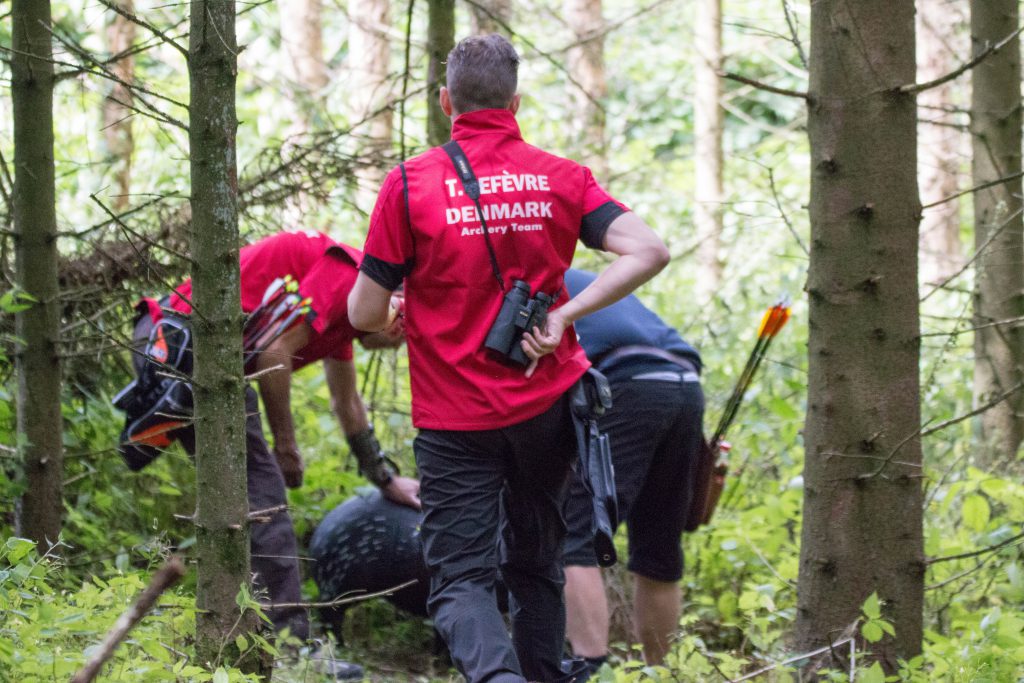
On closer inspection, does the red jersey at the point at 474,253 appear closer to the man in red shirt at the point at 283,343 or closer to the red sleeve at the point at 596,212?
the red sleeve at the point at 596,212

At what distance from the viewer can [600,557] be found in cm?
345

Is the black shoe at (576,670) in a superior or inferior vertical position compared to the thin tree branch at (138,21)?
inferior

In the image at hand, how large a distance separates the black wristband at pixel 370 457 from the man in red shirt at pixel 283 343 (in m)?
0.36

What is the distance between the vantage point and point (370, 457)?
5.12 meters

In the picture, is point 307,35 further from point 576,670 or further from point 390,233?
point 576,670

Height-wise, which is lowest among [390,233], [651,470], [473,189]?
[651,470]

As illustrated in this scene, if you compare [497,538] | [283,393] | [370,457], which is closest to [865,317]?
[497,538]

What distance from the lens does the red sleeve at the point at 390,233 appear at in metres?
3.36

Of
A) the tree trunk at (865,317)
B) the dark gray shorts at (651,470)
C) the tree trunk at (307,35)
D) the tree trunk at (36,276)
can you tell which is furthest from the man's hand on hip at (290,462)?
the tree trunk at (307,35)

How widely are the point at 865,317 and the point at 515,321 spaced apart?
1.17 m

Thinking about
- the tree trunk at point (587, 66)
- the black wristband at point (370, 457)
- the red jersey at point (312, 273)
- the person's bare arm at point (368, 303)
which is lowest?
the black wristband at point (370, 457)

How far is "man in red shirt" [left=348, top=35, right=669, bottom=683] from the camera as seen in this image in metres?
3.37

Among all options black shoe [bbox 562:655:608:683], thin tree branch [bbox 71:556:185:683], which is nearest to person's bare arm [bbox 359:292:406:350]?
black shoe [bbox 562:655:608:683]

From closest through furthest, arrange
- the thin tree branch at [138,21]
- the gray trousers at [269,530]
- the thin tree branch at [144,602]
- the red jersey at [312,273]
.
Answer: the thin tree branch at [144,602], the thin tree branch at [138,21], the red jersey at [312,273], the gray trousers at [269,530]
